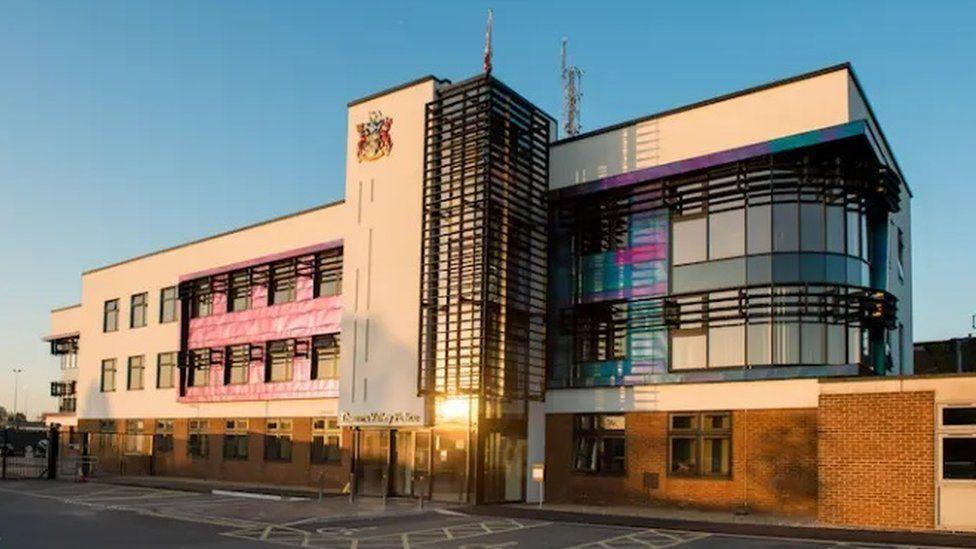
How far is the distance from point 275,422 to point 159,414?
9384 millimetres

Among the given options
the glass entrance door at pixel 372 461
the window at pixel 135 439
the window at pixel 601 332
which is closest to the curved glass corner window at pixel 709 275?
the window at pixel 601 332

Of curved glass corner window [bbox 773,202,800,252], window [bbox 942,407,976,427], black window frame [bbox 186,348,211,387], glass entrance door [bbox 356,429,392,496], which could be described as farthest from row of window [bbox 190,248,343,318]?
window [bbox 942,407,976,427]

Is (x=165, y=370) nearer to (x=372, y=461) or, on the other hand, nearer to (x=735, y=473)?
(x=372, y=461)

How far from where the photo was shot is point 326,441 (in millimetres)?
36094

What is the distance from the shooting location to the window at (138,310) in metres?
47.5

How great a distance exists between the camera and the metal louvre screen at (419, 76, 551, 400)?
95.0 feet

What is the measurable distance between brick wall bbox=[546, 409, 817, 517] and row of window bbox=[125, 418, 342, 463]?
10098 mm

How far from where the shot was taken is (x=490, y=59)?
2991 centimetres

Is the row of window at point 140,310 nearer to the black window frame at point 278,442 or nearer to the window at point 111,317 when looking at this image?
the window at point 111,317

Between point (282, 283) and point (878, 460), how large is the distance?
81.3 ft

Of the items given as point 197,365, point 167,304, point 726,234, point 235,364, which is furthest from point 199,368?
point 726,234

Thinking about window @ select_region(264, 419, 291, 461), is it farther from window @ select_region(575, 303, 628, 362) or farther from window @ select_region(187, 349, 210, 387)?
window @ select_region(575, 303, 628, 362)

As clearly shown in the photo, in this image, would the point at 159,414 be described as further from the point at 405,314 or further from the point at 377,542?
the point at 377,542

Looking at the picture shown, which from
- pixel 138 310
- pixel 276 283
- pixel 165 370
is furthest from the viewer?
pixel 138 310
